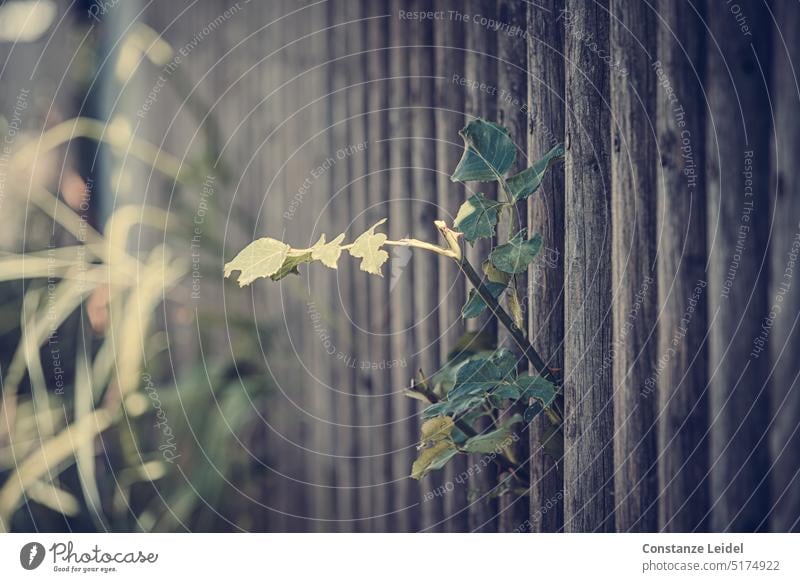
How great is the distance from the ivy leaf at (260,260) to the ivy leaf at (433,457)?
0.94 feet

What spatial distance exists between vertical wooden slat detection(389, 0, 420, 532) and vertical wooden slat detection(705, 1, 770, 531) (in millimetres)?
546

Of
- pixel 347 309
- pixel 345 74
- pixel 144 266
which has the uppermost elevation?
pixel 345 74

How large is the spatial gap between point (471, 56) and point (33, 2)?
3.30ft

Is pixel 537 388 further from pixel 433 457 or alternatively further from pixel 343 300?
pixel 343 300

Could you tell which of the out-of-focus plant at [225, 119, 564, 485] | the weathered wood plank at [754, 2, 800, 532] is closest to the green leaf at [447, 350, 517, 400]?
the out-of-focus plant at [225, 119, 564, 485]

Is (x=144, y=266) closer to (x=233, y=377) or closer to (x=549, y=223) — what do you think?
(x=233, y=377)

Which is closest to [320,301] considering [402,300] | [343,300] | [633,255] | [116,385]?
[343,300]

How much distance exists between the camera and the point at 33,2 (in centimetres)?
182

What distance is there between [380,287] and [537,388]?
2.20 feet

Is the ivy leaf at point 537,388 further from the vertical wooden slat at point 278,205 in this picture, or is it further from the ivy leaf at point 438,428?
the vertical wooden slat at point 278,205

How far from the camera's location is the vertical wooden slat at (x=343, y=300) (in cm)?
162

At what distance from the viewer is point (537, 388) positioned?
0.96m

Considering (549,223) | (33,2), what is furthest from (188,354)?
(549,223)

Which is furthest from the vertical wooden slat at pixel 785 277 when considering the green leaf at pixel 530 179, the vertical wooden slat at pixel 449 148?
the vertical wooden slat at pixel 449 148
